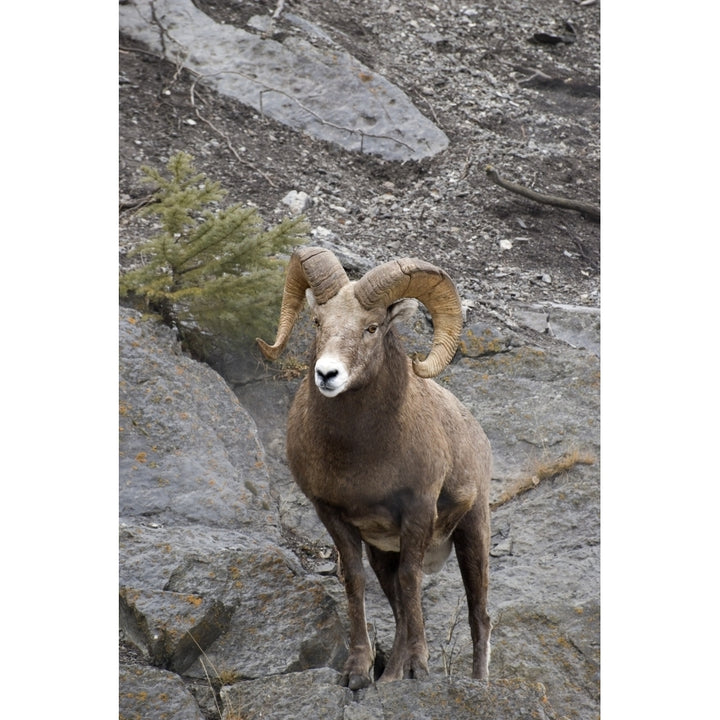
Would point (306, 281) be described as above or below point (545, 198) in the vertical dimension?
above

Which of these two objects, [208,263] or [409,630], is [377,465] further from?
[208,263]

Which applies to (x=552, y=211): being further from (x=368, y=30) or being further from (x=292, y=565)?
(x=292, y=565)

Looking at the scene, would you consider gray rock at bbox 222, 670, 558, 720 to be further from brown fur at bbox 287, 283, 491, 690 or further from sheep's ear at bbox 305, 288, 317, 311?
sheep's ear at bbox 305, 288, 317, 311

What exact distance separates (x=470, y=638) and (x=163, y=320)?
3.13 m

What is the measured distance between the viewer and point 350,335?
6031mm

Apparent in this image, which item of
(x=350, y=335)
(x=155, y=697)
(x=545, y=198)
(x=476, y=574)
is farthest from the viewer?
(x=545, y=198)

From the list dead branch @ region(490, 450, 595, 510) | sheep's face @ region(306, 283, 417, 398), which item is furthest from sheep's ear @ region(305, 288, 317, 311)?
dead branch @ region(490, 450, 595, 510)

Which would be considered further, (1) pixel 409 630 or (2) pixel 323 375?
(1) pixel 409 630

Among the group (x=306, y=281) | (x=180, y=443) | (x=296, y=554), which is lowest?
(x=296, y=554)

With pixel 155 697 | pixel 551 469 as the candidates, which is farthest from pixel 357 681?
pixel 551 469

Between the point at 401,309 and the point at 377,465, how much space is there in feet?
2.83

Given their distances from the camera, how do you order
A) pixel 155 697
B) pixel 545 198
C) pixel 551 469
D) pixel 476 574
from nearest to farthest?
pixel 155 697
pixel 476 574
pixel 551 469
pixel 545 198

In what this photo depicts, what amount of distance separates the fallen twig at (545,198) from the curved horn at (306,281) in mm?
3327

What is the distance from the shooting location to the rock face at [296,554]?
265 inches
